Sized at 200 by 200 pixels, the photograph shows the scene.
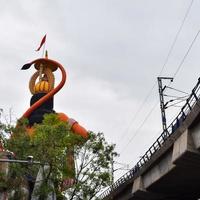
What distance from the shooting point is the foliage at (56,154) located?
2883 cm

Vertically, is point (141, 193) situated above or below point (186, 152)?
above

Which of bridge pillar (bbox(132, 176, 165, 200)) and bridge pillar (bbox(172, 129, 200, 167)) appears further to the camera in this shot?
bridge pillar (bbox(132, 176, 165, 200))

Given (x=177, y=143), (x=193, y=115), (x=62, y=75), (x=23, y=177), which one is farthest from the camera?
(x=62, y=75)

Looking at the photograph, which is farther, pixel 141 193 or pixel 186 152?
pixel 141 193

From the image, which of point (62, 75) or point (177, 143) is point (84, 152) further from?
point (62, 75)

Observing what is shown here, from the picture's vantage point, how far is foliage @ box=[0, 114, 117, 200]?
28828 mm

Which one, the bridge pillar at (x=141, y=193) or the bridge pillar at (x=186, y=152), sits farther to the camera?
the bridge pillar at (x=141, y=193)

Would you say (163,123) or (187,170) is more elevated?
(163,123)

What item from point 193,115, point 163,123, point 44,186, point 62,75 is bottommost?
point 44,186

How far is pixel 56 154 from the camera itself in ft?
93.7

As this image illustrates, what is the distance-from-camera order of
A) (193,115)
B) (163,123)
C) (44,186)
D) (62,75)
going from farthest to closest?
→ (62,75)
(163,123)
(44,186)
(193,115)

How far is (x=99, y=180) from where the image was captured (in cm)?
3041

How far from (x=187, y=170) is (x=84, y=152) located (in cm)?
850

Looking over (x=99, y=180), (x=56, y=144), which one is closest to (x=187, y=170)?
(x=99, y=180)
